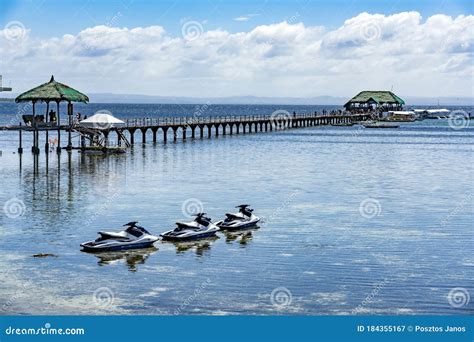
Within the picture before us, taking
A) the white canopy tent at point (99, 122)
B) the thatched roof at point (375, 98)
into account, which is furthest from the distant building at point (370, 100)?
the white canopy tent at point (99, 122)

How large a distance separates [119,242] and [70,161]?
34.4m

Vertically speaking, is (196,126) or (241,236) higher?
(196,126)

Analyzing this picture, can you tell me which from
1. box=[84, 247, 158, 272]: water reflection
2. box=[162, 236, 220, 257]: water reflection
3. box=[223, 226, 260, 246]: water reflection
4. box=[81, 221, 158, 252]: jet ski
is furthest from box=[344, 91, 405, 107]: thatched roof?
box=[84, 247, 158, 272]: water reflection

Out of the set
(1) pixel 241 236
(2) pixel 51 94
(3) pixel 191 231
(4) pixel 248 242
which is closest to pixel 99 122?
(2) pixel 51 94

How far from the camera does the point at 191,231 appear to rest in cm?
2830

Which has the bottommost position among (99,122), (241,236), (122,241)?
(241,236)

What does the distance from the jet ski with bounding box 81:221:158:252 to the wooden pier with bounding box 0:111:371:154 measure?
122 feet

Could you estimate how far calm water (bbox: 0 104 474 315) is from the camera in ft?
68.0

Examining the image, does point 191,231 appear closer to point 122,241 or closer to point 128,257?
point 122,241

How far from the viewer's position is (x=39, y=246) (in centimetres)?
2705

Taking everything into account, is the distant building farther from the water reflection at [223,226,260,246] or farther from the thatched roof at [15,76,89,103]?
the water reflection at [223,226,260,246]

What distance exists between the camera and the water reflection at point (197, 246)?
87.7ft

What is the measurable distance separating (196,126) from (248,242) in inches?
2687

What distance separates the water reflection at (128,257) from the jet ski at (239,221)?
4.44 metres
